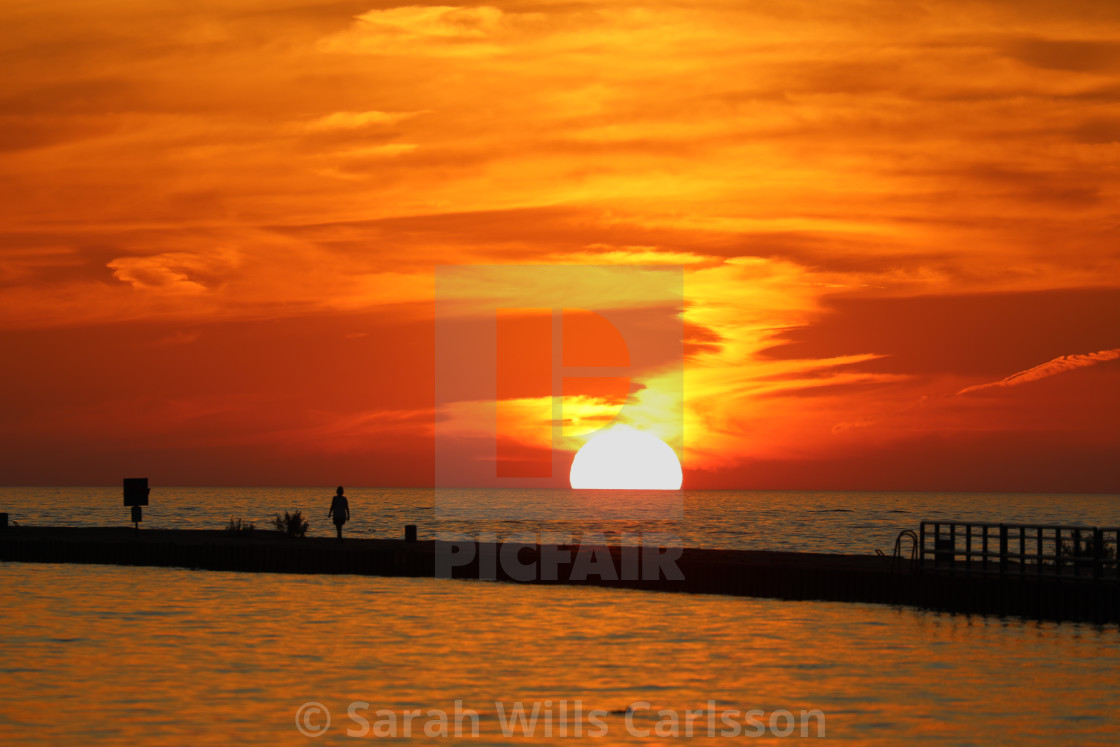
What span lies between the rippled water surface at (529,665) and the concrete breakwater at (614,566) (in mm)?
738

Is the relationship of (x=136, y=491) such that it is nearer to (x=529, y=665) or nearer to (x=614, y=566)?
(x=614, y=566)

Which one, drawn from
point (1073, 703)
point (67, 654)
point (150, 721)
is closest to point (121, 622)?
point (67, 654)

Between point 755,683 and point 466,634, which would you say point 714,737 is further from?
point 466,634

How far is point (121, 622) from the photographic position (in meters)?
40.4

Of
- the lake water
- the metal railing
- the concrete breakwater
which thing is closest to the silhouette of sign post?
the concrete breakwater

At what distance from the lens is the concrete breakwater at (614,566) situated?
3825cm

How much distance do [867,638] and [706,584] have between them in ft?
34.5

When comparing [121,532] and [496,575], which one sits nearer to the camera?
[496,575]

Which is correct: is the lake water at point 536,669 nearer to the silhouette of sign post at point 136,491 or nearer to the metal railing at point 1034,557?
the metal railing at point 1034,557

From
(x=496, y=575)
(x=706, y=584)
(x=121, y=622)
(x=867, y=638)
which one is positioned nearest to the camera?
(x=867, y=638)

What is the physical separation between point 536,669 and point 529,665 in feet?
1.99

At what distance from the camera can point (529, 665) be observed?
3250 cm

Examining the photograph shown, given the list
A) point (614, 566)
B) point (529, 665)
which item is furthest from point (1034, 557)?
point (614, 566)

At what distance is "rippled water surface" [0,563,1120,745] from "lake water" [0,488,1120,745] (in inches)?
3.5
